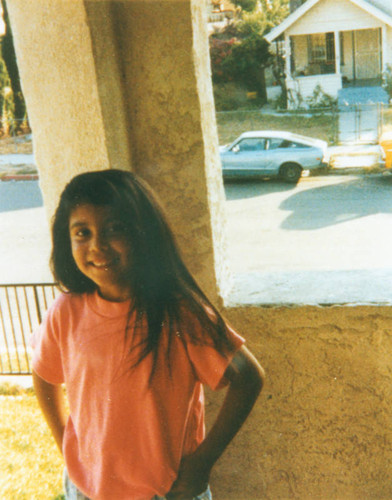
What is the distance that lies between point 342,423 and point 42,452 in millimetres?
1749

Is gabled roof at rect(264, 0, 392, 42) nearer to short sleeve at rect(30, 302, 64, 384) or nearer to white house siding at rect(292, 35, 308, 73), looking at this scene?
white house siding at rect(292, 35, 308, 73)

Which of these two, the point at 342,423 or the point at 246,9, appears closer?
the point at 342,423

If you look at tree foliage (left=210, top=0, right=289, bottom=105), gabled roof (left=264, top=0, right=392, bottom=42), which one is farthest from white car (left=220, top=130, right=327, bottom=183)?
gabled roof (left=264, top=0, right=392, bottom=42)

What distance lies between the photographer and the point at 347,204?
9234mm

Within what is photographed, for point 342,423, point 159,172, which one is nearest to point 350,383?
point 342,423

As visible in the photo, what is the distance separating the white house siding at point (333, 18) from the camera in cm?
456

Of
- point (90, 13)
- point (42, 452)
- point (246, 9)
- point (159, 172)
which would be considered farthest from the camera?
point (246, 9)

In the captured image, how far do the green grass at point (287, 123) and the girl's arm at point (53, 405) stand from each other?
6008mm

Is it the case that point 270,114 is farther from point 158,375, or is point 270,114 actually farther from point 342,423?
point 158,375

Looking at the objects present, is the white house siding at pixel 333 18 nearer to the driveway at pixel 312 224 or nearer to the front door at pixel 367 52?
the front door at pixel 367 52

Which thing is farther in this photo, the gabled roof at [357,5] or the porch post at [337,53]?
the porch post at [337,53]

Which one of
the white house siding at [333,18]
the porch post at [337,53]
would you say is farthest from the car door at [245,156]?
the white house siding at [333,18]

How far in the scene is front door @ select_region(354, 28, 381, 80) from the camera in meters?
4.47

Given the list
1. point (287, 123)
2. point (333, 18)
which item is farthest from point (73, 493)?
point (287, 123)
